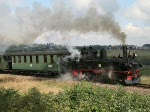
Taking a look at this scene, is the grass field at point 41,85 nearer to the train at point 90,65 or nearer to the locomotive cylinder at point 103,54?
the train at point 90,65

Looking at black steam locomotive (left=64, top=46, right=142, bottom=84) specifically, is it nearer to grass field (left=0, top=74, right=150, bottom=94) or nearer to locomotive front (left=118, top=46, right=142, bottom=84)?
locomotive front (left=118, top=46, right=142, bottom=84)

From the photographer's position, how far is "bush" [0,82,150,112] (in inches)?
509

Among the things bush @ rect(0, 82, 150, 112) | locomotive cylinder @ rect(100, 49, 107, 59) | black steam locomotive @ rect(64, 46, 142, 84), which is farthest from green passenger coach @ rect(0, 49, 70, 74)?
bush @ rect(0, 82, 150, 112)

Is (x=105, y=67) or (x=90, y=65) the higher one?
(x=90, y=65)

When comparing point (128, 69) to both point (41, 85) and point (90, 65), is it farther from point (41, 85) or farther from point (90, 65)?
point (41, 85)

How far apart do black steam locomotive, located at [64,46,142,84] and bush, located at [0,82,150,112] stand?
32.5ft

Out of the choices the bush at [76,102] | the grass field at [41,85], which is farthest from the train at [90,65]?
the bush at [76,102]

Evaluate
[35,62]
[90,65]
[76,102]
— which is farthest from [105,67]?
[76,102]

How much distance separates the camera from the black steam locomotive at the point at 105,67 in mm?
25891

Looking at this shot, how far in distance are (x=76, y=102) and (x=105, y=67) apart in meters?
12.1

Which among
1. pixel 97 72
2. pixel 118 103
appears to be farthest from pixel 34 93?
pixel 97 72

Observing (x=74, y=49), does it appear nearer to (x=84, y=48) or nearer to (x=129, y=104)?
(x=84, y=48)

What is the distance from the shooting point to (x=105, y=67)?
88.0ft

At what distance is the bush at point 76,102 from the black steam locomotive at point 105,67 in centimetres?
992
